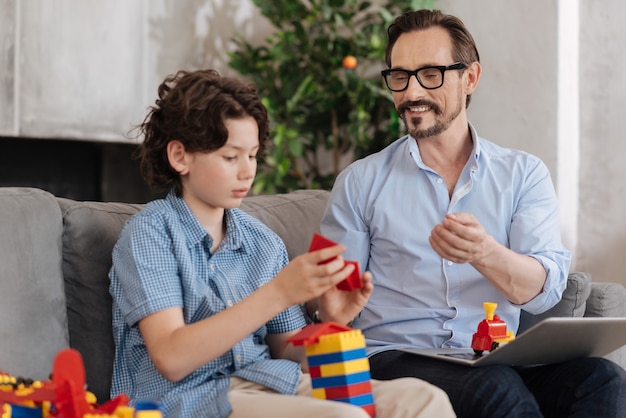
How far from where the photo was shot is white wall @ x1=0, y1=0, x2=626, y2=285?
3.27 m

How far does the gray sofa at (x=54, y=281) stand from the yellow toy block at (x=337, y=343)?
1.69 ft

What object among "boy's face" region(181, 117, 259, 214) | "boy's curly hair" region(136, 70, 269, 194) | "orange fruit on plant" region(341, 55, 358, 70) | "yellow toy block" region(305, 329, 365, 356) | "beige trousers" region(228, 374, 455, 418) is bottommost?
"beige trousers" region(228, 374, 455, 418)

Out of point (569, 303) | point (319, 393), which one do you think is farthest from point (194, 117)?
point (569, 303)

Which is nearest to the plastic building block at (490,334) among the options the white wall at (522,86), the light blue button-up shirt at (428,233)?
the light blue button-up shirt at (428,233)

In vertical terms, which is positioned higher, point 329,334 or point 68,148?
point 68,148

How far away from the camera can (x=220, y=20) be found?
4051 millimetres

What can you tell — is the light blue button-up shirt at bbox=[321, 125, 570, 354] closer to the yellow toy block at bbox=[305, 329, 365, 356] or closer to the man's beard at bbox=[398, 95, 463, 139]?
the man's beard at bbox=[398, 95, 463, 139]

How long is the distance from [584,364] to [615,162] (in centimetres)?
172

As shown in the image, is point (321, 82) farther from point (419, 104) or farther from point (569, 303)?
point (569, 303)

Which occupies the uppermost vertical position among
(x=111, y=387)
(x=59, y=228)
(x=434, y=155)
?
(x=434, y=155)

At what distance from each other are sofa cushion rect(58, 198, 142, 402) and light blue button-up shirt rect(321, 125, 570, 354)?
54cm

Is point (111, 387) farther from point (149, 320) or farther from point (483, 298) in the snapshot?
point (483, 298)

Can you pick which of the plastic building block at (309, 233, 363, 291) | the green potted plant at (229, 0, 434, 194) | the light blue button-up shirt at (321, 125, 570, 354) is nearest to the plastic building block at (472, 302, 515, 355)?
the light blue button-up shirt at (321, 125, 570, 354)

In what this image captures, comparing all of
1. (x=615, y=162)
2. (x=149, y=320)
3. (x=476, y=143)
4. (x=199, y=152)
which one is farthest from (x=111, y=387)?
(x=615, y=162)
